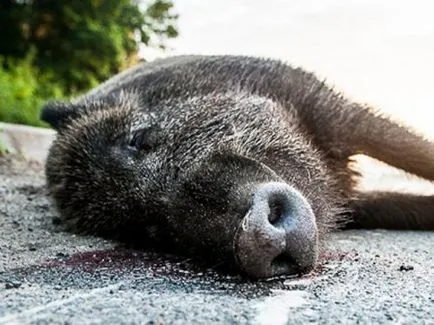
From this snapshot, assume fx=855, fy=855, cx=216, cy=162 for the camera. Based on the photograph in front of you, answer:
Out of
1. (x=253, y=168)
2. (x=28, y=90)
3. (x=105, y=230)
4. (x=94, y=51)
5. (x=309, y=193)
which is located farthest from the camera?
(x=94, y=51)

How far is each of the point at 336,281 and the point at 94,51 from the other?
11900 millimetres

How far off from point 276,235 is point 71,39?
12.2 metres

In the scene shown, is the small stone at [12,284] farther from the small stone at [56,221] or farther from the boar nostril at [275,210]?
the small stone at [56,221]

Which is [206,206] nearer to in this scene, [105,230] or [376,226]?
[105,230]

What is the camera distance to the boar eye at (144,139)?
383 centimetres

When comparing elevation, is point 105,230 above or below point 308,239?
below

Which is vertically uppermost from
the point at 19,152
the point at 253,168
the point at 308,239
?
the point at 253,168

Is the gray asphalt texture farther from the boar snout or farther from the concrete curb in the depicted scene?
the concrete curb

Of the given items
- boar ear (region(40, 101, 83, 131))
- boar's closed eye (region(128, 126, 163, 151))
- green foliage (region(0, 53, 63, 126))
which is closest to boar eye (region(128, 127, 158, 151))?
boar's closed eye (region(128, 126, 163, 151))

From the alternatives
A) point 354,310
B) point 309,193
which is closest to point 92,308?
point 354,310

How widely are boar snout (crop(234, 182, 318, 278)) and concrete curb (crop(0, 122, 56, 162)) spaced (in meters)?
6.05

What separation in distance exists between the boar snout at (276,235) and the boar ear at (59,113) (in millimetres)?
1949

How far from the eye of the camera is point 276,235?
108 inches

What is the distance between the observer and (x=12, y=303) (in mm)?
2521
